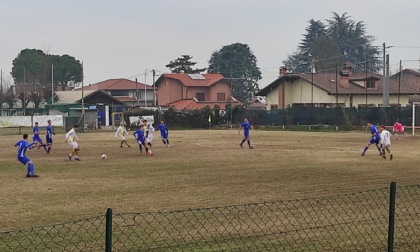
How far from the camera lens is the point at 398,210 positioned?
42.3 ft

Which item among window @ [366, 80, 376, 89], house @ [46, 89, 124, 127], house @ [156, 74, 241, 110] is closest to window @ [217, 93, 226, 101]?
house @ [156, 74, 241, 110]

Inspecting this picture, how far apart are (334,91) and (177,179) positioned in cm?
5191

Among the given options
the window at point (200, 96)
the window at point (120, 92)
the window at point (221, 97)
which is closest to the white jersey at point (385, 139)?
the window at point (200, 96)

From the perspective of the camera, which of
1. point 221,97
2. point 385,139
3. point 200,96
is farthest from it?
point 221,97

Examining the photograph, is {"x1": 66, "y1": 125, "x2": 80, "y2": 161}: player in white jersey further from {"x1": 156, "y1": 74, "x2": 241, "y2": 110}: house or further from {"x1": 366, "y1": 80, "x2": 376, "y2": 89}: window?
{"x1": 156, "y1": 74, "x2": 241, "y2": 110}: house

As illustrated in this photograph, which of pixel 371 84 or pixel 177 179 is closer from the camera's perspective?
pixel 177 179

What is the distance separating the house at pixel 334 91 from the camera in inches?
2734

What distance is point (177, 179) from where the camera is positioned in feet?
65.1

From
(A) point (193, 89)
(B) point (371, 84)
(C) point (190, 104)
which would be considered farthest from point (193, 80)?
(B) point (371, 84)

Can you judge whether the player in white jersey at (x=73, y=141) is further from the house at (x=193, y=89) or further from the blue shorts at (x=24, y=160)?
the house at (x=193, y=89)

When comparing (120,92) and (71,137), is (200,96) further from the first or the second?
(71,137)

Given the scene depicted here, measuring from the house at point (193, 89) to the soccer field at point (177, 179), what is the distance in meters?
61.7

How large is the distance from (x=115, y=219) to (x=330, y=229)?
14.0ft

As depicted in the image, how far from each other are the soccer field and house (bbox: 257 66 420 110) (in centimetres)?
3836
